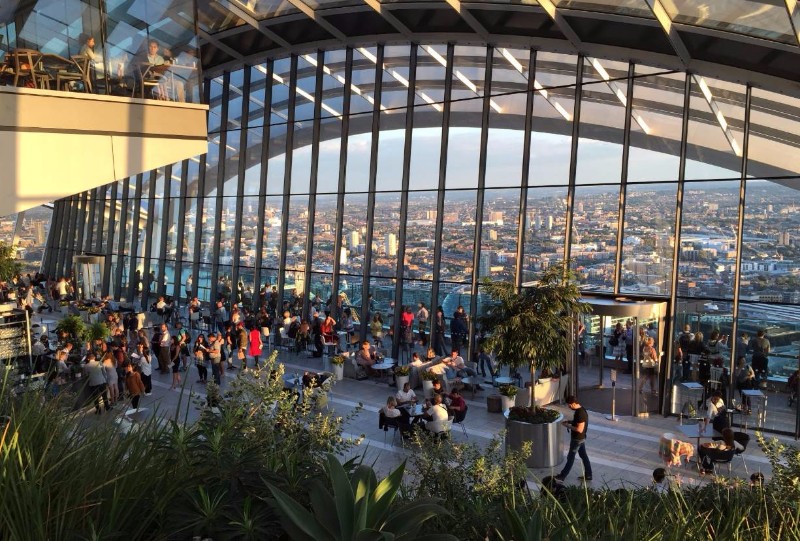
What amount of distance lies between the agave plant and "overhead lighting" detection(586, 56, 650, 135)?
1340cm

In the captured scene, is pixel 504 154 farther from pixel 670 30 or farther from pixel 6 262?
pixel 6 262

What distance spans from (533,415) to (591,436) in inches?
85.5

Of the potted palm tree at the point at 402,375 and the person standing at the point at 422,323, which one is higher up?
the person standing at the point at 422,323

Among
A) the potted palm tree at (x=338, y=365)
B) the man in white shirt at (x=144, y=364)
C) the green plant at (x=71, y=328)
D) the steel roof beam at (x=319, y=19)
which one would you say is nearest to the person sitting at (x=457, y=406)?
the potted palm tree at (x=338, y=365)

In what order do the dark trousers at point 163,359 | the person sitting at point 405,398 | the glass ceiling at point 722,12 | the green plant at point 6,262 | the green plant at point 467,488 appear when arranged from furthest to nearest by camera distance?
the green plant at point 6,262 → the dark trousers at point 163,359 → the person sitting at point 405,398 → the glass ceiling at point 722,12 → the green plant at point 467,488

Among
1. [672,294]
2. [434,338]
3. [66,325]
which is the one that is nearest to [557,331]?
[672,294]

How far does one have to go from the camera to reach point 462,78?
18.0 m

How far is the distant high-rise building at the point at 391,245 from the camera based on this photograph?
749 inches

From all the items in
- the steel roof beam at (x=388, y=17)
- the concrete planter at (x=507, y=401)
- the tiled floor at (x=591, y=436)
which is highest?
the steel roof beam at (x=388, y=17)

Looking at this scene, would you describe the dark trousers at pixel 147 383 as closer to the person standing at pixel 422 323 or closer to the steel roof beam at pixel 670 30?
the person standing at pixel 422 323

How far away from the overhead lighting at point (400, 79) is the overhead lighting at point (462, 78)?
89cm

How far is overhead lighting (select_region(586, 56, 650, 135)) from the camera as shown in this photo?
15.1 m

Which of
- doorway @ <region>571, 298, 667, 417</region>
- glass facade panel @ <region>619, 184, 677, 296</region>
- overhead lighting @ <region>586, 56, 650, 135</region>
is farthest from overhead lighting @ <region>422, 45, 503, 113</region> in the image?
doorway @ <region>571, 298, 667, 417</region>

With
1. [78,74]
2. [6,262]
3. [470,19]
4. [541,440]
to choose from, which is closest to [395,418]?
[541,440]
